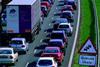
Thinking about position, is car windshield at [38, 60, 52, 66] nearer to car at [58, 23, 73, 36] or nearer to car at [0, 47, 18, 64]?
car at [0, 47, 18, 64]

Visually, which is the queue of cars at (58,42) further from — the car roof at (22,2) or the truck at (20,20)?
the car roof at (22,2)

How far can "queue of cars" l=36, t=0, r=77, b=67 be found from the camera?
33.3 metres

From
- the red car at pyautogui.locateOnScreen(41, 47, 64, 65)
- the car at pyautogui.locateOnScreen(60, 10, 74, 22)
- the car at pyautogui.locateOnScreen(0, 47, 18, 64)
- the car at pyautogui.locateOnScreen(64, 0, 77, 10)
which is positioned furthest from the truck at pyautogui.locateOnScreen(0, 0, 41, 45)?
the car at pyautogui.locateOnScreen(64, 0, 77, 10)

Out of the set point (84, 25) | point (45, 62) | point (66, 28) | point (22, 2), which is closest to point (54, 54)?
point (45, 62)

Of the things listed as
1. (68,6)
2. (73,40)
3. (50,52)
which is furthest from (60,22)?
(50,52)

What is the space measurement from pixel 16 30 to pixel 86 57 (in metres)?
26.2

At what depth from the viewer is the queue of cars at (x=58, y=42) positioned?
3328cm

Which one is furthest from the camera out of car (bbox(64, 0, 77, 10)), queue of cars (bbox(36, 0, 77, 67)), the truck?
car (bbox(64, 0, 77, 10))

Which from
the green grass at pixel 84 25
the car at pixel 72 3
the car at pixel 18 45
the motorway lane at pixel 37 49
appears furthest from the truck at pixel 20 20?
the car at pixel 72 3

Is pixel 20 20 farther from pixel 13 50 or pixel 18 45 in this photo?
pixel 13 50

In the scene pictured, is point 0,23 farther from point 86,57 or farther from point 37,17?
point 86,57

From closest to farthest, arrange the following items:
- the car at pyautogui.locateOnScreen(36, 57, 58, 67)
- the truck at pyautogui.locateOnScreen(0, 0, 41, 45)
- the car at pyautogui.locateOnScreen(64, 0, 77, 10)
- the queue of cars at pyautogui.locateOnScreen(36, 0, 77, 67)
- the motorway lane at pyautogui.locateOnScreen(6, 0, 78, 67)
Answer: the car at pyautogui.locateOnScreen(36, 57, 58, 67)
the queue of cars at pyautogui.locateOnScreen(36, 0, 77, 67)
the motorway lane at pyautogui.locateOnScreen(6, 0, 78, 67)
the truck at pyautogui.locateOnScreen(0, 0, 41, 45)
the car at pyautogui.locateOnScreen(64, 0, 77, 10)

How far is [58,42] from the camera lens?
139 feet

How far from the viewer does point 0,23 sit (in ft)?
172
